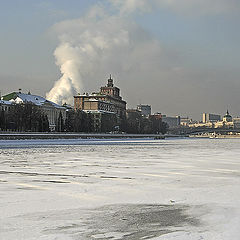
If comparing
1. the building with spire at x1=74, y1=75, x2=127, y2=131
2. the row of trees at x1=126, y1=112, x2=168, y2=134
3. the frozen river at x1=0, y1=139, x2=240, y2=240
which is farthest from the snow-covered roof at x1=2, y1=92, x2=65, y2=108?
the frozen river at x1=0, y1=139, x2=240, y2=240

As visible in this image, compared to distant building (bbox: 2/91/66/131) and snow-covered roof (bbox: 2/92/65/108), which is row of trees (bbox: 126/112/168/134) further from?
snow-covered roof (bbox: 2/92/65/108)

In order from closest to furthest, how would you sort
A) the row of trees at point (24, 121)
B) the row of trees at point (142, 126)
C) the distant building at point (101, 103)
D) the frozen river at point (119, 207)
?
1. the frozen river at point (119, 207)
2. the row of trees at point (24, 121)
3. the row of trees at point (142, 126)
4. the distant building at point (101, 103)

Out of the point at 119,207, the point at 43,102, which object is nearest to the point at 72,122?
the point at 43,102

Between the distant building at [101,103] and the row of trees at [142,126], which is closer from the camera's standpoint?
the row of trees at [142,126]

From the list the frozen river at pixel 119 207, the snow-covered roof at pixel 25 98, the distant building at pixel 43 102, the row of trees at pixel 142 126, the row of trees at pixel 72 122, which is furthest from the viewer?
the row of trees at pixel 142 126

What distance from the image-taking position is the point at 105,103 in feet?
502

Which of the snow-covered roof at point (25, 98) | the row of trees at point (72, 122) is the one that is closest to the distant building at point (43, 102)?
the snow-covered roof at point (25, 98)

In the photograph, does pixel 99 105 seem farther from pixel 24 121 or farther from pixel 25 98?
pixel 24 121

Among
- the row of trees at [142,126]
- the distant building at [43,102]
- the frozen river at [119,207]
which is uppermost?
the distant building at [43,102]

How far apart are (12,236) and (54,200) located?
295 cm

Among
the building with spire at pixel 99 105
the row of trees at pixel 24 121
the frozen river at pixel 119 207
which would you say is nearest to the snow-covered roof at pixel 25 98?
the building with spire at pixel 99 105

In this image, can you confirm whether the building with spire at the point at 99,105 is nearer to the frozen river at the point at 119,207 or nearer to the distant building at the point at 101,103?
the distant building at the point at 101,103

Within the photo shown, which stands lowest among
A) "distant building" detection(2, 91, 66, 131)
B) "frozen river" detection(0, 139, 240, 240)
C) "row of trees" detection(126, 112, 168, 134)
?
"frozen river" detection(0, 139, 240, 240)

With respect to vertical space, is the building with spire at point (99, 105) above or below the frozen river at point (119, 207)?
above
